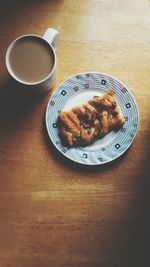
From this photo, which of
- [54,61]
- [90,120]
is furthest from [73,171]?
[54,61]

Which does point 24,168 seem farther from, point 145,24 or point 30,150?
point 145,24

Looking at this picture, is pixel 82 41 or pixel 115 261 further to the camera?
pixel 82 41

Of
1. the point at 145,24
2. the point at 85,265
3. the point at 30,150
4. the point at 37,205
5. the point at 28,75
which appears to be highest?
the point at 145,24

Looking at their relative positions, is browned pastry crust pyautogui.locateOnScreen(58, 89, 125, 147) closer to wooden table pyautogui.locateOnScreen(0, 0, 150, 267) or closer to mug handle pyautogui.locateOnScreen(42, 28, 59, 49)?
wooden table pyautogui.locateOnScreen(0, 0, 150, 267)

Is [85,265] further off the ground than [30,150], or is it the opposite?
[30,150]

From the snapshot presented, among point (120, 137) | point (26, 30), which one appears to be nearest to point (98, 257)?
point (120, 137)
